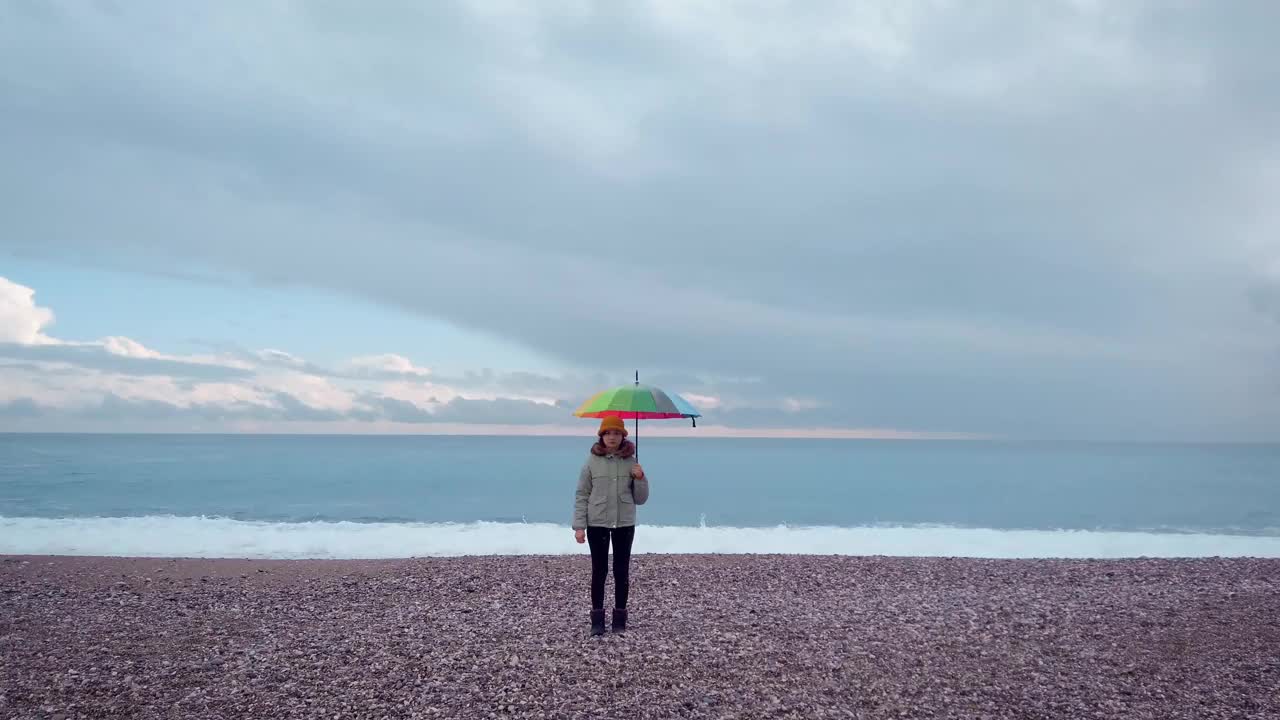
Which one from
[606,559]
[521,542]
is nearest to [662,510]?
[521,542]

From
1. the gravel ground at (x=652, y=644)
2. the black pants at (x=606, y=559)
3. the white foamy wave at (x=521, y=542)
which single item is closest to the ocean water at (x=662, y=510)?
the white foamy wave at (x=521, y=542)

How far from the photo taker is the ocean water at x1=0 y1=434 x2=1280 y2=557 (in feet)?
64.5

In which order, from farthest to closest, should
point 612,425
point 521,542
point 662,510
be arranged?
point 662,510, point 521,542, point 612,425

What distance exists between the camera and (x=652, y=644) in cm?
776

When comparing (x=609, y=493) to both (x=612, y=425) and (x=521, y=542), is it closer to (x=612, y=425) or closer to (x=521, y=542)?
(x=612, y=425)

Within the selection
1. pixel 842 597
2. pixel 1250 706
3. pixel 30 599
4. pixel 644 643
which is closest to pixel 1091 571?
pixel 842 597

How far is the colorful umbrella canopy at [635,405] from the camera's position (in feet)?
25.3

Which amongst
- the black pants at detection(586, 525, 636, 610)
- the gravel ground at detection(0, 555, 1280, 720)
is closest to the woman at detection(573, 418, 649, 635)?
the black pants at detection(586, 525, 636, 610)

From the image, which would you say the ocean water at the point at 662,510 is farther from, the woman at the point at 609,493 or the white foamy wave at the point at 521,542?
the woman at the point at 609,493

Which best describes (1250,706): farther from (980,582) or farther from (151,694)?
(151,694)

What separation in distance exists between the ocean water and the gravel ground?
7425 millimetres

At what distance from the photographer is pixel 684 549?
1883cm

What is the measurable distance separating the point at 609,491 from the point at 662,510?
100ft

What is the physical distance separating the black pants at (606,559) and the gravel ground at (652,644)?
0.43m
